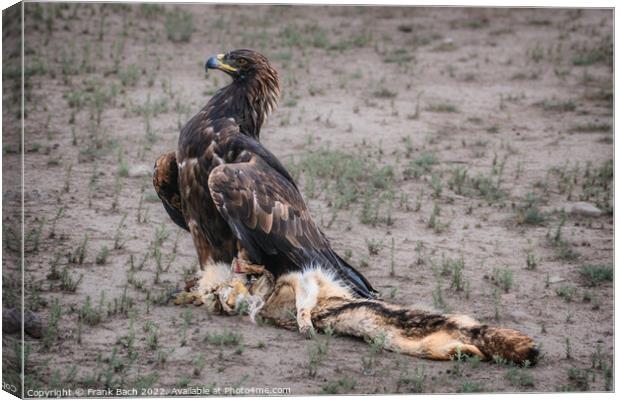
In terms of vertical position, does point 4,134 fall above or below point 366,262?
above

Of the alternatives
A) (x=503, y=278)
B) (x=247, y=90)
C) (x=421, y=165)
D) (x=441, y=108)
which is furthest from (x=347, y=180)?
(x=247, y=90)

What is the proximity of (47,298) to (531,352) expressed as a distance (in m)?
3.26

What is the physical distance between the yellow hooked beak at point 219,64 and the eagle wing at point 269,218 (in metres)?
0.71

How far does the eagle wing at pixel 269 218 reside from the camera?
8.18 metres

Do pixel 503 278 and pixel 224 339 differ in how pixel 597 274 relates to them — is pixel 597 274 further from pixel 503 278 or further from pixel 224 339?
pixel 224 339

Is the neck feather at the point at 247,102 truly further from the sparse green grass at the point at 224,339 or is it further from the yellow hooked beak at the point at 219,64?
the sparse green grass at the point at 224,339

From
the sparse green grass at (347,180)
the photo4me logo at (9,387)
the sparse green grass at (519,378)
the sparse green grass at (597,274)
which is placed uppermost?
the sparse green grass at (347,180)

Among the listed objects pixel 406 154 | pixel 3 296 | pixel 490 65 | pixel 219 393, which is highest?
pixel 490 65

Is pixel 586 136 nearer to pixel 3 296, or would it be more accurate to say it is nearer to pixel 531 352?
pixel 531 352

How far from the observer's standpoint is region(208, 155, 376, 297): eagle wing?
322 inches

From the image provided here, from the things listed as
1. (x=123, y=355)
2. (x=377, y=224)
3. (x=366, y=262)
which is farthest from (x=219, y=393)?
(x=377, y=224)

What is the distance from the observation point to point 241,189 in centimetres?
817

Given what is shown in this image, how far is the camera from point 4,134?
8.02 meters

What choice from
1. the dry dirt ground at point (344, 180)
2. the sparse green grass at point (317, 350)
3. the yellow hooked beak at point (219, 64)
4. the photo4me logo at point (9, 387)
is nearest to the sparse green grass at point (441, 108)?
the dry dirt ground at point (344, 180)
